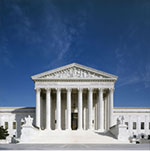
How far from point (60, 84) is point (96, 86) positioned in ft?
30.9

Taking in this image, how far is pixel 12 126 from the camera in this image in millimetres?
66562

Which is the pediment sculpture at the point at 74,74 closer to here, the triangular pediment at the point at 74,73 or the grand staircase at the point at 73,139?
the triangular pediment at the point at 74,73

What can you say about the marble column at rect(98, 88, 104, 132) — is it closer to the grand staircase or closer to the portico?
the portico

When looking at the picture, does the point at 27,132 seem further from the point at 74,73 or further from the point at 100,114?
the point at 74,73

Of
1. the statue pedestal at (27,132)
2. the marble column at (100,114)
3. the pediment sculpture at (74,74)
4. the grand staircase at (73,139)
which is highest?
the pediment sculpture at (74,74)

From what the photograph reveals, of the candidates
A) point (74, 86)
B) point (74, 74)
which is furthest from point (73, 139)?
point (74, 74)

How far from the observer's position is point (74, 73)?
188 feet

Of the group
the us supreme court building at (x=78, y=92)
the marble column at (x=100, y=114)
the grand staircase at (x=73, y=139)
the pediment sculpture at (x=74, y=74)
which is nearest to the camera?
the grand staircase at (x=73, y=139)

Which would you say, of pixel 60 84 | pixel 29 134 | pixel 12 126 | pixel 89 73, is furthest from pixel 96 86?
pixel 12 126

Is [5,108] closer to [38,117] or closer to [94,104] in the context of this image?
[38,117]

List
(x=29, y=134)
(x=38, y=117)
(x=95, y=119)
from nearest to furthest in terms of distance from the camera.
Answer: (x=29, y=134) < (x=38, y=117) < (x=95, y=119)

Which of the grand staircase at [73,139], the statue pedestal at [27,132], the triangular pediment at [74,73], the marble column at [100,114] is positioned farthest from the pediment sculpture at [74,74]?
the statue pedestal at [27,132]

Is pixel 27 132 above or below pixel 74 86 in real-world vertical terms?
below

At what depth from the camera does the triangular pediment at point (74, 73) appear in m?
56.8
